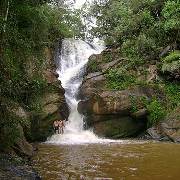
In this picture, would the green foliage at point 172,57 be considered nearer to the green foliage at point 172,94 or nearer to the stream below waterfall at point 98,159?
the green foliage at point 172,94

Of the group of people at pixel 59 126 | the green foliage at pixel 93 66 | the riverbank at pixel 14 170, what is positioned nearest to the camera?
the riverbank at pixel 14 170

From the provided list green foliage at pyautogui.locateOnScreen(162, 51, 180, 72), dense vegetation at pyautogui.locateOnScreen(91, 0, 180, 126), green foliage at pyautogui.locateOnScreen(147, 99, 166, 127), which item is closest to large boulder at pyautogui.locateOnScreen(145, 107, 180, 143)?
green foliage at pyautogui.locateOnScreen(147, 99, 166, 127)

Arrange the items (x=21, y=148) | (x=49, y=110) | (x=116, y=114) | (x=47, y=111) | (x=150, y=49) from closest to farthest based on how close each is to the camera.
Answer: (x=21, y=148)
(x=47, y=111)
(x=49, y=110)
(x=116, y=114)
(x=150, y=49)

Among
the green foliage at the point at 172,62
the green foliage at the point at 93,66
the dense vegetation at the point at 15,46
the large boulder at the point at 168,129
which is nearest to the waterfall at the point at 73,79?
the green foliage at the point at 93,66

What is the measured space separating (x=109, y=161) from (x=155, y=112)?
10.3 m

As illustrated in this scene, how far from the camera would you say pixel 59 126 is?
24031 millimetres

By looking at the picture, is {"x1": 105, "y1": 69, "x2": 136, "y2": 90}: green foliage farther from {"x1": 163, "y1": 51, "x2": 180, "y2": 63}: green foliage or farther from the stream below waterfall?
the stream below waterfall

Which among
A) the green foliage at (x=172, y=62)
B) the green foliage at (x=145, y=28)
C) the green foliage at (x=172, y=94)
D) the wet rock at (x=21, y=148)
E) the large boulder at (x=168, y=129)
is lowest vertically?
the wet rock at (x=21, y=148)

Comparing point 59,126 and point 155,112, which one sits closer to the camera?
point 59,126

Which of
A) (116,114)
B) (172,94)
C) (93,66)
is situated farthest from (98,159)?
(93,66)

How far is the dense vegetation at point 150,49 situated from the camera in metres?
26.1

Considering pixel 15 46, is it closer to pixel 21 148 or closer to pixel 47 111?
pixel 21 148

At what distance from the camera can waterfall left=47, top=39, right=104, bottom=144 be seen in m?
24.0

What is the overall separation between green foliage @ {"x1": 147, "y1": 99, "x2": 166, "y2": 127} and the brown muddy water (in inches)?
163
